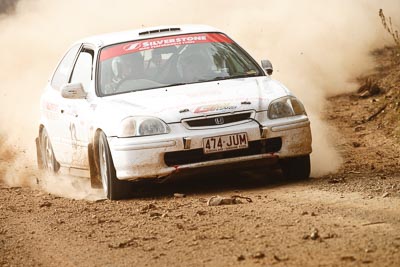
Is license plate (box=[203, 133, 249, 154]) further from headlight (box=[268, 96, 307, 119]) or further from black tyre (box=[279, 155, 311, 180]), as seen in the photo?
black tyre (box=[279, 155, 311, 180])

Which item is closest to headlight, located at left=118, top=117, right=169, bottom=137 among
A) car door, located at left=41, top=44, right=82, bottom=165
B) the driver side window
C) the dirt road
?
the dirt road

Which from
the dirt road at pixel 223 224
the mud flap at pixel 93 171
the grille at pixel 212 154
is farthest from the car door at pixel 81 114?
the grille at pixel 212 154

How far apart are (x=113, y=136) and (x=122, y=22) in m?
13.9

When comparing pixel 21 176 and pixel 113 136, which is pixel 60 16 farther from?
pixel 113 136

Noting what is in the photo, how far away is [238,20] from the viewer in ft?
70.3

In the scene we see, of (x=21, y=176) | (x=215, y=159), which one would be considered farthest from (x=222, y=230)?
(x=21, y=176)

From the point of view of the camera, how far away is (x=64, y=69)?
12.2 metres

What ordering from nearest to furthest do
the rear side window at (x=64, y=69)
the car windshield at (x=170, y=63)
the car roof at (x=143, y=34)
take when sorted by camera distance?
the car windshield at (x=170, y=63) → the car roof at (x=143, y=34) → the rear side window at (x=64, y=69)

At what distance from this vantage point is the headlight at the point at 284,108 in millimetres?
9859

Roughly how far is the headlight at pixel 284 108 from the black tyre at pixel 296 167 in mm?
381

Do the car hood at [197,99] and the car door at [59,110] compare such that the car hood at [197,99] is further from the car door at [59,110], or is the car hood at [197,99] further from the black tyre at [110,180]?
the car door at [59,110]

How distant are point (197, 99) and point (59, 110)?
6.69 ft

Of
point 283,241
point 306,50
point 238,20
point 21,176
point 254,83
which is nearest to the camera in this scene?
point 283,241

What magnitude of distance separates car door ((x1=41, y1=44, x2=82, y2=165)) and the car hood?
107 cm
